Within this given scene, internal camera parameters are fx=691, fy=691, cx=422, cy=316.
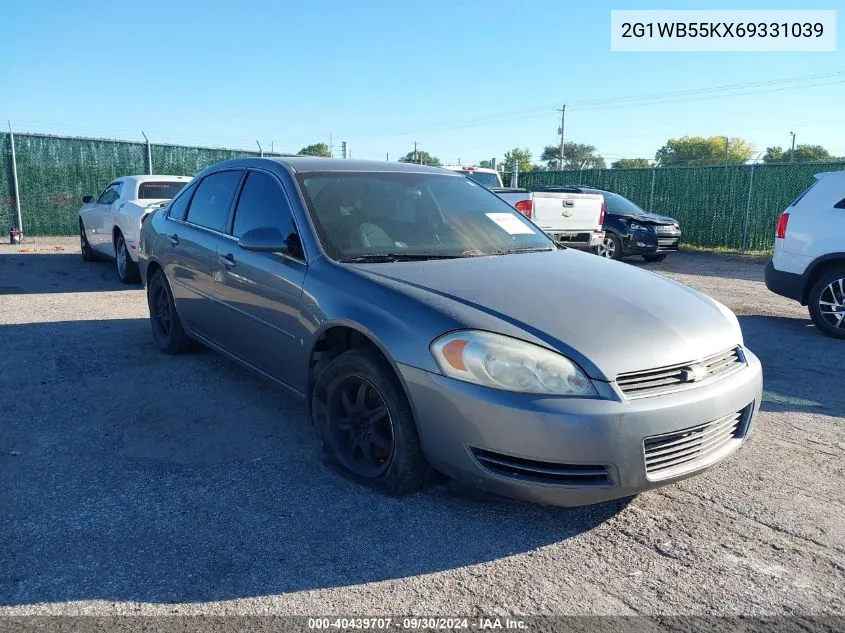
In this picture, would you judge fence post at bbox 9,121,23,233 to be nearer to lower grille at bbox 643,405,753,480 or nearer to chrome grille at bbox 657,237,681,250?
chrome grille at bbox 657,237,681,250

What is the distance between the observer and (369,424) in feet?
11.0

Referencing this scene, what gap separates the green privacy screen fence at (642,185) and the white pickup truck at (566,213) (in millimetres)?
7162

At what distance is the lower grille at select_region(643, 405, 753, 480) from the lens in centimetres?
278

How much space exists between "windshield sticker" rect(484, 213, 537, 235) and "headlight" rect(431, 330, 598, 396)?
168cm

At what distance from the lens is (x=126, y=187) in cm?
995

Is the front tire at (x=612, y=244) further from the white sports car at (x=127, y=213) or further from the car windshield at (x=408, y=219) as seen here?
the car windshield at (x=408, y=219)

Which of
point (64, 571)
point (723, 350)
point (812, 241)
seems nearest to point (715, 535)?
point (723, 350)

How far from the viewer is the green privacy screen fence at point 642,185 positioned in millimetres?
15859

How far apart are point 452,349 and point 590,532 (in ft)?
3.33

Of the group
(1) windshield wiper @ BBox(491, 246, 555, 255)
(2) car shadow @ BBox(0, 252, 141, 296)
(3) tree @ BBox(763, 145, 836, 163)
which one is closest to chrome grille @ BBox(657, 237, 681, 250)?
(2) car shadow @ BBox(0, 252, 141, 296)

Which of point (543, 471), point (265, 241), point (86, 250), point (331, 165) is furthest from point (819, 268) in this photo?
point (86, 250)

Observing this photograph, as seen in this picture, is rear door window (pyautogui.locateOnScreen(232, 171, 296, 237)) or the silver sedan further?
rear door window (pyautogui.locateOnScreen(232, 171, 296, 237))

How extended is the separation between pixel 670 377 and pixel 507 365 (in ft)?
2.26

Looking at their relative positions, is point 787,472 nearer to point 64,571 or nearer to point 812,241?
point 64,571
